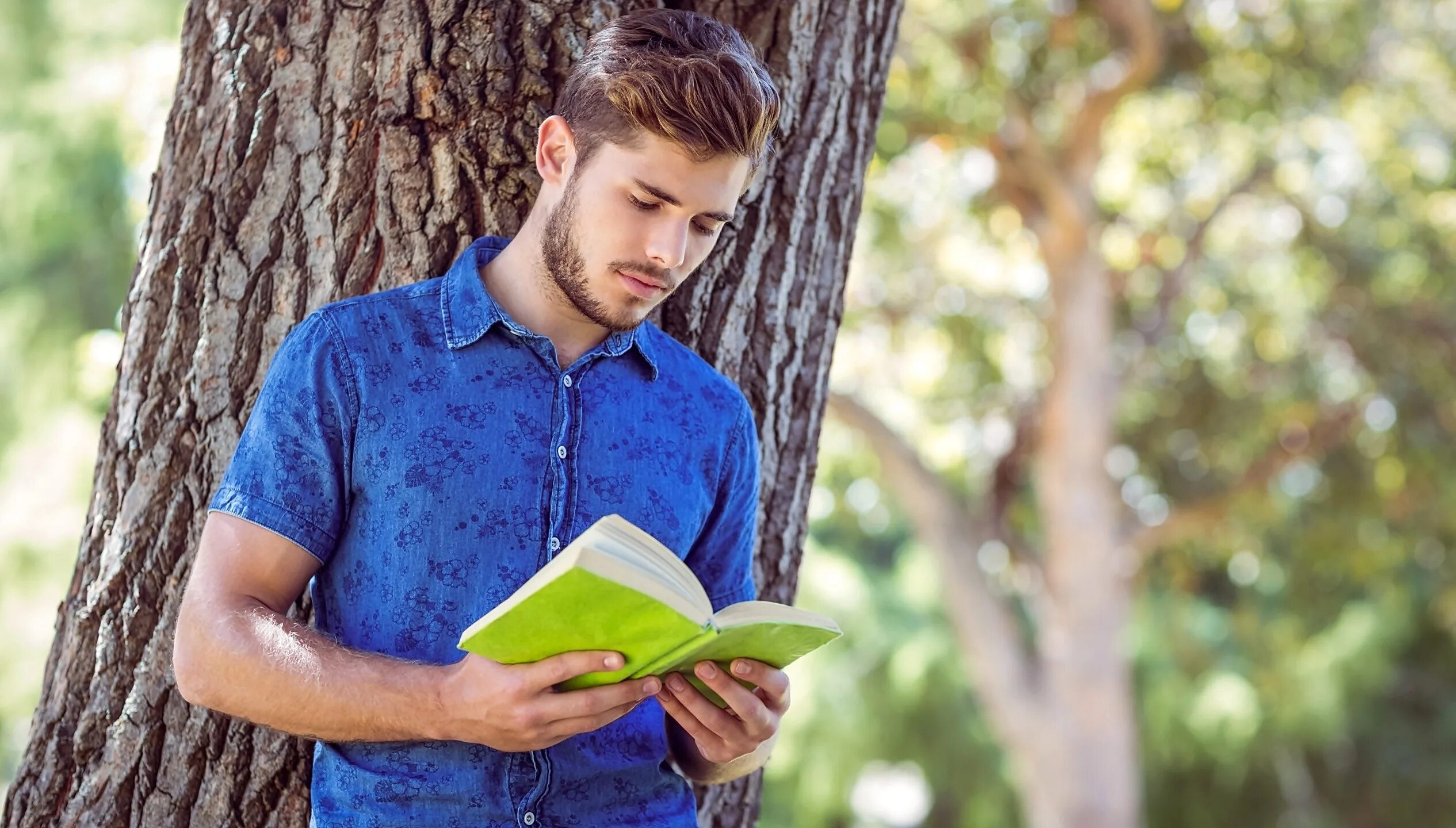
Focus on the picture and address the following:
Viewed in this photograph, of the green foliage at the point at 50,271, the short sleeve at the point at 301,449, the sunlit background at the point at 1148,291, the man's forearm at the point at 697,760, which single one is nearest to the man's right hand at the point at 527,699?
the short sleeve at the point at 301,449

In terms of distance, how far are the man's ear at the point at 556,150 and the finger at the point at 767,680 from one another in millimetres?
716

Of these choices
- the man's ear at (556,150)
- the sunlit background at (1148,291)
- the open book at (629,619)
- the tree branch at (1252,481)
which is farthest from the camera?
the tree branch at (1252,481)

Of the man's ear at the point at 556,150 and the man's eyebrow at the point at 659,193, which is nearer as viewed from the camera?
the man's eyebrow at the point at 659,193

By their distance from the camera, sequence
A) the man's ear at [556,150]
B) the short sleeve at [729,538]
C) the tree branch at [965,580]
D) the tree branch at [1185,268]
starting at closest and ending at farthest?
the man's ear at [556,150], the short sleeve at [729,538], the tree branch at [965,580], the tree branch at [1185,268]

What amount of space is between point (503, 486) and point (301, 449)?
0.83ft

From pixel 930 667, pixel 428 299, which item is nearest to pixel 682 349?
pixel 428 299

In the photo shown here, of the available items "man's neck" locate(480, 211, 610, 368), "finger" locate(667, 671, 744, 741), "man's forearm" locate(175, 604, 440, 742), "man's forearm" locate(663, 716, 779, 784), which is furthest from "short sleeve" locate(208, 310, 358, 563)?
"man's forearm" locate(663, 716, 779, 784)

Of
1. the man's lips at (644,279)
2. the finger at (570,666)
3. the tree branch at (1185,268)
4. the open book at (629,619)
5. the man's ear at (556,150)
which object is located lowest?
the finger at (570,666)

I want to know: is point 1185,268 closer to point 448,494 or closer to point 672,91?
point 672,91

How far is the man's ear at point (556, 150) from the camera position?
1.93 m

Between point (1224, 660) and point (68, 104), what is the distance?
11.0 meters

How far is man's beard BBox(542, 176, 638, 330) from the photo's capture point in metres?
1.87

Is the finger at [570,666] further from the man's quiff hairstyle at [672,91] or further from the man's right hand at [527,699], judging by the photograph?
the man's quiff hairstyle at [672,91]

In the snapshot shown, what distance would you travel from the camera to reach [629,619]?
4.73 ft
